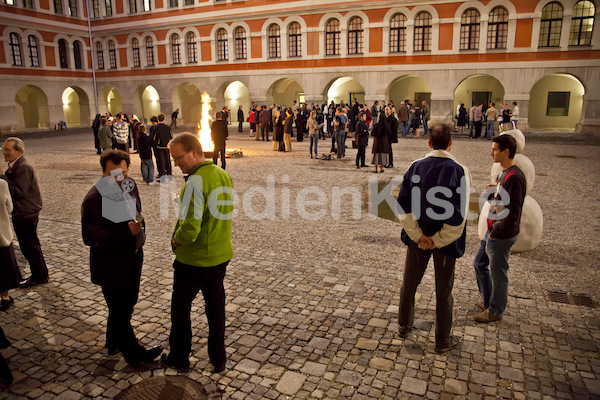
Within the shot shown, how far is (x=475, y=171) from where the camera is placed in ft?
43.1

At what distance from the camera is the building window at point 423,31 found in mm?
26453

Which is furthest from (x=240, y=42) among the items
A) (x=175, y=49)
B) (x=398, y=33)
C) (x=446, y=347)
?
(x=446, y=347)

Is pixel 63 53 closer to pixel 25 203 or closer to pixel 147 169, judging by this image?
pixel 147 169

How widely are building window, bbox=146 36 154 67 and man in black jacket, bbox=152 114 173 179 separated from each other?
25642mm

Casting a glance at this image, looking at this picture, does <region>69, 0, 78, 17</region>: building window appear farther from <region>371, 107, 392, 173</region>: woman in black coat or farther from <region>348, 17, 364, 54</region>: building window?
<region>371, 107, 392, 173</region>: woman in black coat

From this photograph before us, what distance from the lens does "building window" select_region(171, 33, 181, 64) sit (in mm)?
33719

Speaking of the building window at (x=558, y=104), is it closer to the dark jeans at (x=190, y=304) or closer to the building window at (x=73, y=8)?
the dark jeans at (x=190, y=304)

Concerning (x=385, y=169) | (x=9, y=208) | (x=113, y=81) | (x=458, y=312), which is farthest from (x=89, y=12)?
(x=458, y=312)

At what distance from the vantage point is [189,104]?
37250 mm

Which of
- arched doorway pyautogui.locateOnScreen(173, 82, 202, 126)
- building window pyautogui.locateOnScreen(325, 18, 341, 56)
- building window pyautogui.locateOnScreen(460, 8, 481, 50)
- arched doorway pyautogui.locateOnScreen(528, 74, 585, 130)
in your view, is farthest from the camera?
Answer: arched doorway pyautogui.locateOnScreen(173, 82, 202, 126)

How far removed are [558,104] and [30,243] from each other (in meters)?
30.6

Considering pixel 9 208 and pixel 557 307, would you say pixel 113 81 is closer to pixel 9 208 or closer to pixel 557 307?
pixel 9 208

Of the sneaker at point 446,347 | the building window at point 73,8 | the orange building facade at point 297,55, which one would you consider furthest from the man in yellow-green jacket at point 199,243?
the building window at point 73,8

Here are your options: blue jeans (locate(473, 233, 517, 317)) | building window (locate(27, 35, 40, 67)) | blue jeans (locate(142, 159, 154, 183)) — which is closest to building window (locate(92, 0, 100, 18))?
building window (locate(27, 35, 40, 67))
